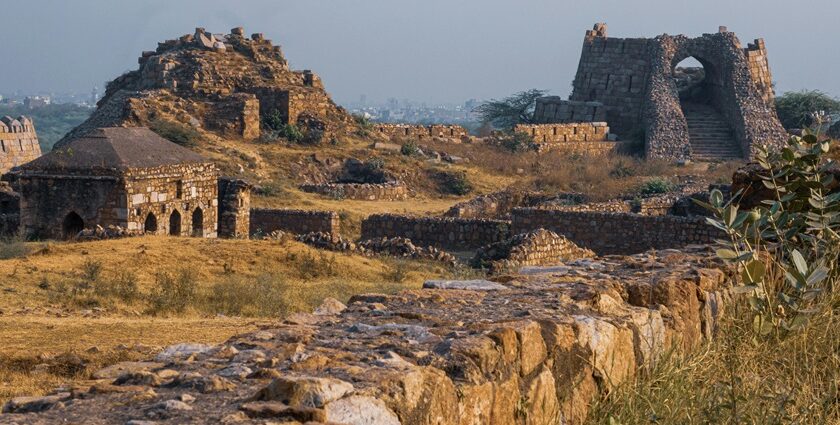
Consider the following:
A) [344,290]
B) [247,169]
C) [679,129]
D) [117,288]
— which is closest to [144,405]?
[117,288]

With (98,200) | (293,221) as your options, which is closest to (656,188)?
(293,221)

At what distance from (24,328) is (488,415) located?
24.7 ft

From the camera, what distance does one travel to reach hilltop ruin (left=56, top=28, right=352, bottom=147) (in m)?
33.0

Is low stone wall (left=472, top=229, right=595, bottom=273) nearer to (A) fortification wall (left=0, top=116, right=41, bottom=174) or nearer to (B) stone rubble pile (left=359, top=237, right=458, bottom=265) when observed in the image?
(B) stone rubble pile (left=359, top=237, right=458, bottom=265)

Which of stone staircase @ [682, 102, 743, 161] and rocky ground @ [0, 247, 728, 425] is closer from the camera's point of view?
rocky ground @ [0, 247, 728, 425]

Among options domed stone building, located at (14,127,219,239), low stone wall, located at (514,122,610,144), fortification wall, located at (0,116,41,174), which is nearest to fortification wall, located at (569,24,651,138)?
low stone wall, located at (514,122,610,144)

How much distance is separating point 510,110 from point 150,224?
34742 mm

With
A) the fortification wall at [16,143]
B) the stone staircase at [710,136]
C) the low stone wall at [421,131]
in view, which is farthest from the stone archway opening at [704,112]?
the fortification wall at [16,143]

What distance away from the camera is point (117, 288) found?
1379 cm

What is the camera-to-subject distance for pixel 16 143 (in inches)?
1533

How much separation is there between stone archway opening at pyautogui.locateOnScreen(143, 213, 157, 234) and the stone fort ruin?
74.7ft

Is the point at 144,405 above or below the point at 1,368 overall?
above

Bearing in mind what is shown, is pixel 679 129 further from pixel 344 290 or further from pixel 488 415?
pixel 488 415

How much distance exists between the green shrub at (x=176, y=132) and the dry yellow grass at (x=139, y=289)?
40.3 ft
